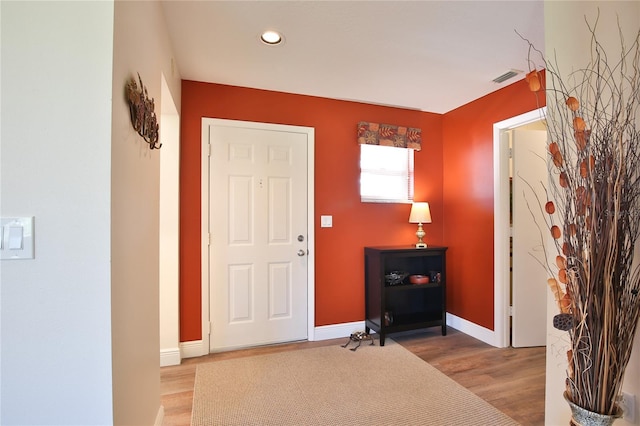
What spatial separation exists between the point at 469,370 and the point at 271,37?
9.36ft

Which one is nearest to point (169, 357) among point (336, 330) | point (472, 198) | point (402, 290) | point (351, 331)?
point (336, 330)

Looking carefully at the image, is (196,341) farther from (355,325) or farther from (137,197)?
(137,197)

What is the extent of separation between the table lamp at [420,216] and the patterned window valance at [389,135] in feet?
2.20

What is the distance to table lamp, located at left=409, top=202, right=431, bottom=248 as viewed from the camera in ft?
10.6

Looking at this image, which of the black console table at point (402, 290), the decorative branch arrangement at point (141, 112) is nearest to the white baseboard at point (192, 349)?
the black console table at point (402, 290)

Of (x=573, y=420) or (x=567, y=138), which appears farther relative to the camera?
(x=567, y=138)

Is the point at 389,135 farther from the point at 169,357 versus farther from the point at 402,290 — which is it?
the point at 169,357

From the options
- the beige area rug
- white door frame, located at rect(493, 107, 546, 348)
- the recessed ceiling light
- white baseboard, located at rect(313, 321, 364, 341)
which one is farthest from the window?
the beige area rug

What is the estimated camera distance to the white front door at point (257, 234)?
2.80 meters

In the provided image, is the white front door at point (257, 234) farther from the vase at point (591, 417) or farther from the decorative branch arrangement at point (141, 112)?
the vase at point (591, 417)

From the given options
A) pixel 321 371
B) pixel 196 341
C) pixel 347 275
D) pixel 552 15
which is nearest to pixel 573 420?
pixel 321 371

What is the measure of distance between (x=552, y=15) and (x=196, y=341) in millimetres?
3262

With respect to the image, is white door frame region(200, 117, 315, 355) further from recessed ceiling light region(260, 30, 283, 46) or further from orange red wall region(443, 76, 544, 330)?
orange red wall region(443, 76, 544, 330)

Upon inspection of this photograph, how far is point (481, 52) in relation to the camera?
227cm
